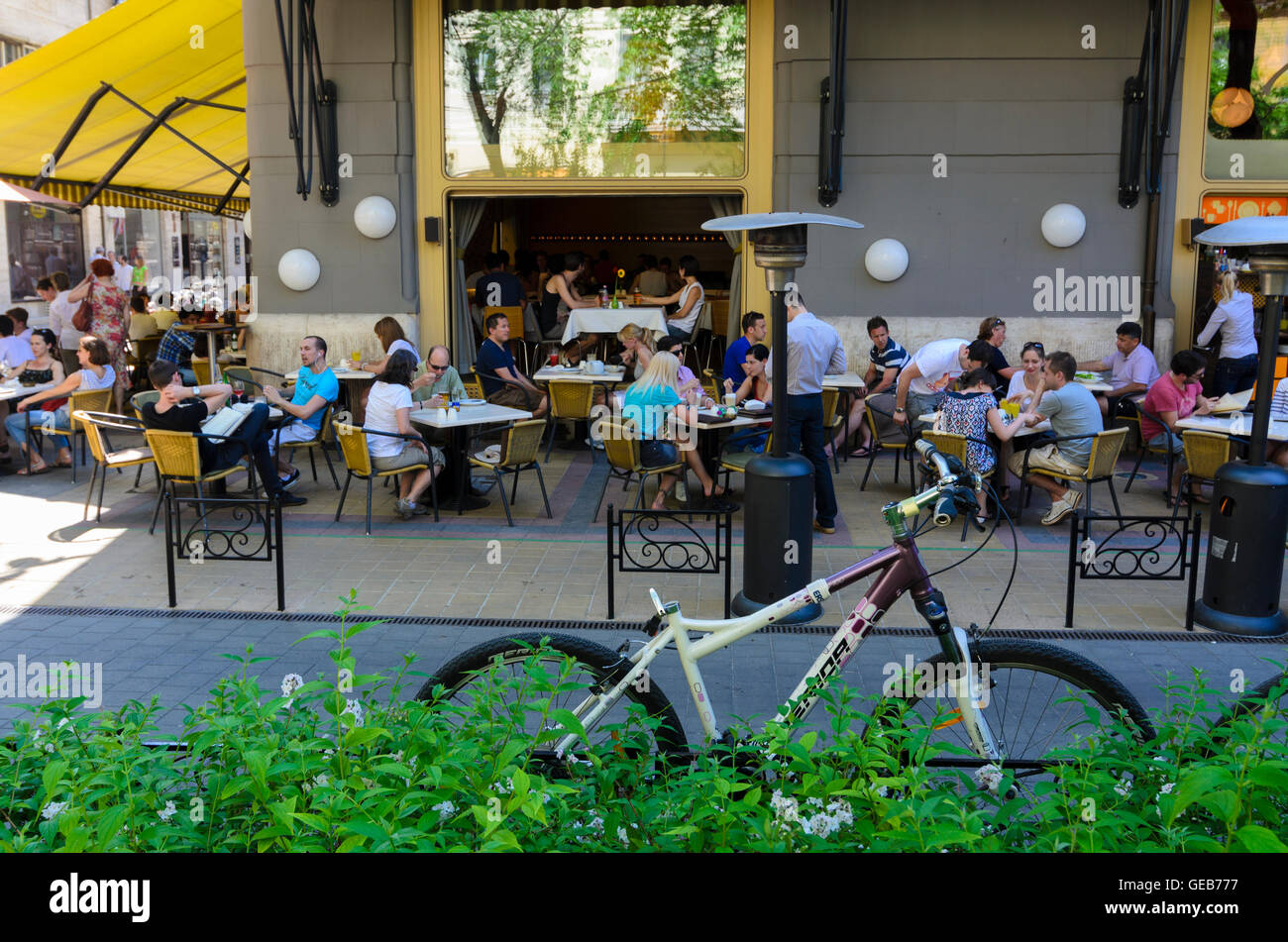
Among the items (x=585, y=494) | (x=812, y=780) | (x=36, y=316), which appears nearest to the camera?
(x=812, y=780)

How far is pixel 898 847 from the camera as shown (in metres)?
2.27

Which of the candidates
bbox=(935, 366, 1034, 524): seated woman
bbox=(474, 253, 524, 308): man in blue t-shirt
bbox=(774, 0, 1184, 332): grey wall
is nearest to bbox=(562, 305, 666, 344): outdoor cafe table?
bbox=(474, 253, 524, 308): man in blue t-shirt

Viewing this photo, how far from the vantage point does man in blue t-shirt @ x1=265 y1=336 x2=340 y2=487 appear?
9656 mm

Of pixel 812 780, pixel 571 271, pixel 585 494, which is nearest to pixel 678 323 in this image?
pixel 571 271

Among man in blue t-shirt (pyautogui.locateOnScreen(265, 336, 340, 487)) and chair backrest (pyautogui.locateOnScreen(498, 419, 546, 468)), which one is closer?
chair backrest (pyautogui.locateOnScreen(498, 419, 546, 468))

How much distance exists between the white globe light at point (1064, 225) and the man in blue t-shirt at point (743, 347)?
134 inches

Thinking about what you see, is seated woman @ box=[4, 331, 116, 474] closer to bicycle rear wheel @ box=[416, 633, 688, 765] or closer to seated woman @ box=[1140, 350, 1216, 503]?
bicycle rear wheel @ box=[416, 633, 688, 765]

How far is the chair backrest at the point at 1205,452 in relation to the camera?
27.9 feet

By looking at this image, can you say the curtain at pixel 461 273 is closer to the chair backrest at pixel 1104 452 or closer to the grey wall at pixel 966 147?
the grey wall at pixel 966 147

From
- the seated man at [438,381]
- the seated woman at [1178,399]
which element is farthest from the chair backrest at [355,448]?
the seated woman at [1178,399]

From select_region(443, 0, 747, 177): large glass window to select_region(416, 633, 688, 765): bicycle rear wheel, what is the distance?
962 cm

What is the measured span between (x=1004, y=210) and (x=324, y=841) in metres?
11.4

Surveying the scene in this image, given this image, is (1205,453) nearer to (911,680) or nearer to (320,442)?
(911,680)
